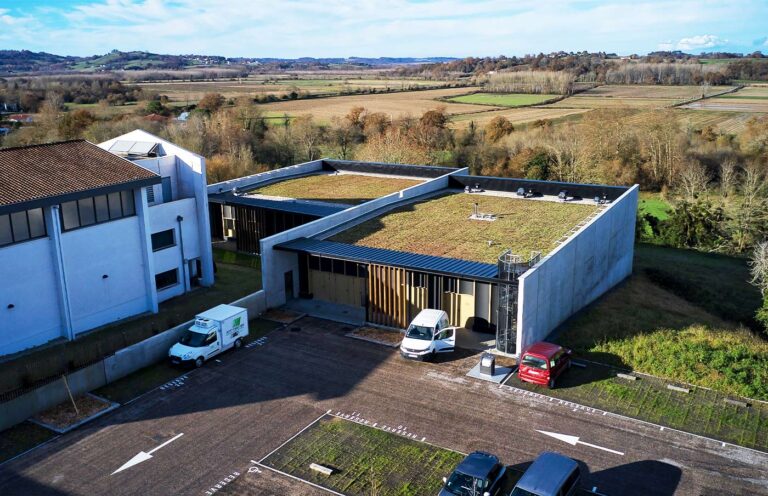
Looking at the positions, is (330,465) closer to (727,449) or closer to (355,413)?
(355,413)

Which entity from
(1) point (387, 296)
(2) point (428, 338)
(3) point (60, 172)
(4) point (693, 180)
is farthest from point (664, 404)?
(4) point (693, 180)

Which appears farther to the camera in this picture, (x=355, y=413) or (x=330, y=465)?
(x=355, y=413)

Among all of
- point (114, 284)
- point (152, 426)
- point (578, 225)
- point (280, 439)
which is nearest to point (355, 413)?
point (280, 439)

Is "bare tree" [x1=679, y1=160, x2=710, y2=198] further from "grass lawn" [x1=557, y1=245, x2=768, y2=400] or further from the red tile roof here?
the red tile roof

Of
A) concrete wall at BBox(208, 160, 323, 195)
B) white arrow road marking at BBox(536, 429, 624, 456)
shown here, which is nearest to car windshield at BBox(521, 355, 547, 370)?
white arrow road marking at BBox(536, 429, 624, 456)

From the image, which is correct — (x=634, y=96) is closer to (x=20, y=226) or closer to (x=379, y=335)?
(x=379, y=335)

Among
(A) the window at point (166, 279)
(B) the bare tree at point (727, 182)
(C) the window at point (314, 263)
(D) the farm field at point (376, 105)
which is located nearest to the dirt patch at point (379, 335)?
(C) the window at point (314, 263)
